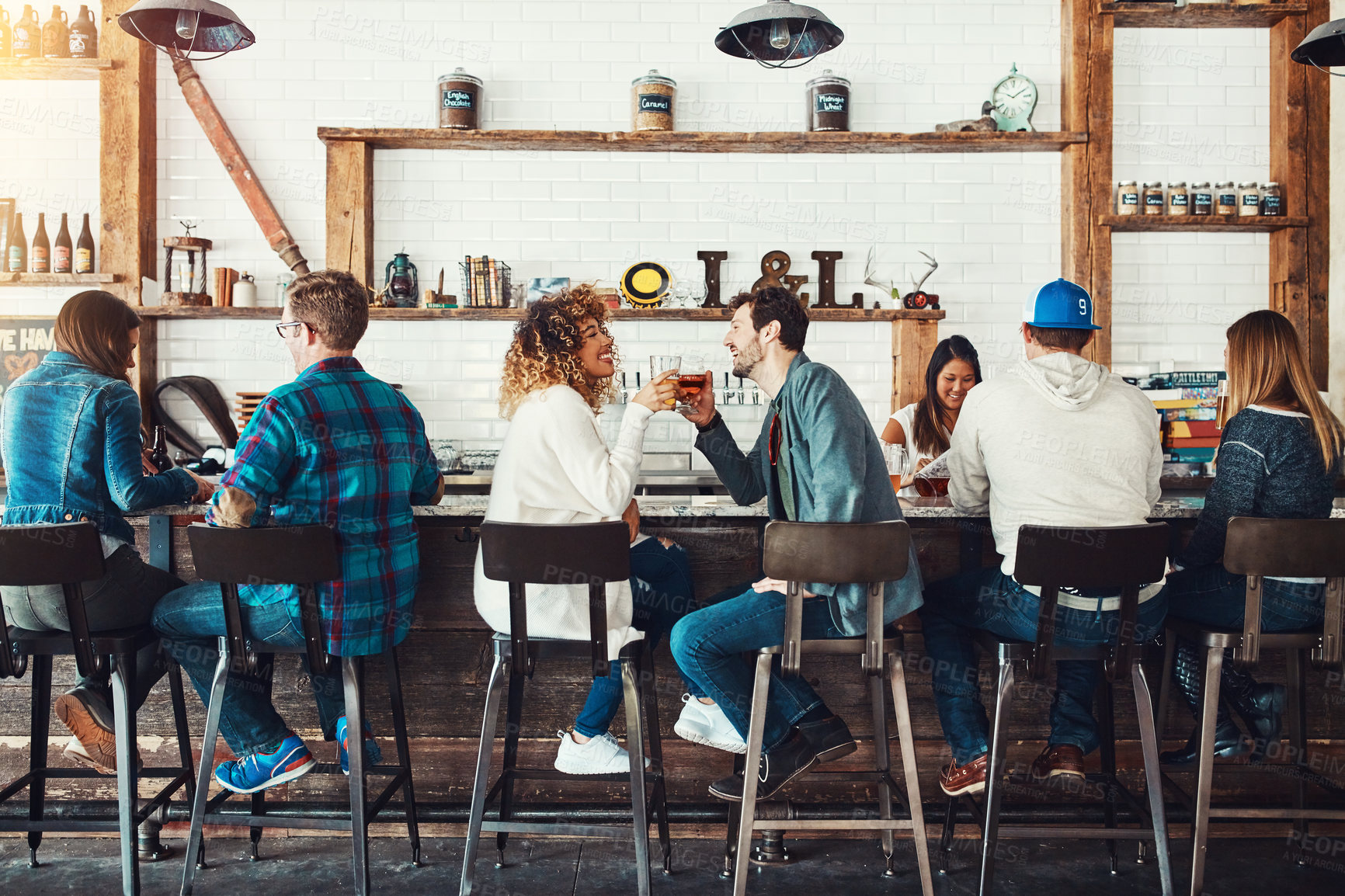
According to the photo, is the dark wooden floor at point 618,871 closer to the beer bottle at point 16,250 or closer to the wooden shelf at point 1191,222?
the wooden shelf at point 1191,222

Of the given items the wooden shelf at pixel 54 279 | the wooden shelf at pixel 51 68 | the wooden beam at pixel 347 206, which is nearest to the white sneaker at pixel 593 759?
the wooden beam at pixel 347 206

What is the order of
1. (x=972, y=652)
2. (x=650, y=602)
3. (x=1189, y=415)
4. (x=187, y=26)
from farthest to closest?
(x=1189, y=415), (x=187, y=26), (x=972, y=652), (x=650, y=602)

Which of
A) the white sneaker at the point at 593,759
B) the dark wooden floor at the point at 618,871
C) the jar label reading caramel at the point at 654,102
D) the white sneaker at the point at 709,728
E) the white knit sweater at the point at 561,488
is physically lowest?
the dark wooden floor at the point at 618,871

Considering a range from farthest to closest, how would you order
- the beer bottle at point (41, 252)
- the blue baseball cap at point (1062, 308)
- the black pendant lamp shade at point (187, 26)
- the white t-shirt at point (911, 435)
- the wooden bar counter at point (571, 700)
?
1. the beer bottle at point (41, 252)
2. the white t-shirt at point (911, 435)
3. the black pendant lamp shade at point (187, 26)
4. the wooden bar counter at point (571, 700)
5. the blue baseball cap at point (1062, 308)

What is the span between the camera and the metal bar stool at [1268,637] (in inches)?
81.6

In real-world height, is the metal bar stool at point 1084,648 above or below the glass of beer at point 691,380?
below

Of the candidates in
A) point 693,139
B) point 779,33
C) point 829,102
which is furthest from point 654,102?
point 779,33

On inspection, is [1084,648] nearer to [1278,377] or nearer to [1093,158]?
[1278,377]

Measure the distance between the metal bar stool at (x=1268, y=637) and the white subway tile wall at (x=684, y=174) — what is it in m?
2.70

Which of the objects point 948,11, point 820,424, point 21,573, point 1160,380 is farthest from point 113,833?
point 948,11

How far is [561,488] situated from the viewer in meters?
2.19

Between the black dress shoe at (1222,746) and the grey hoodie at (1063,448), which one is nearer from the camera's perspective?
the grey hoodie at (1063,448)

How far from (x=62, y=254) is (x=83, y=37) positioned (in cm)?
108

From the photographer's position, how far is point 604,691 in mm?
2383
